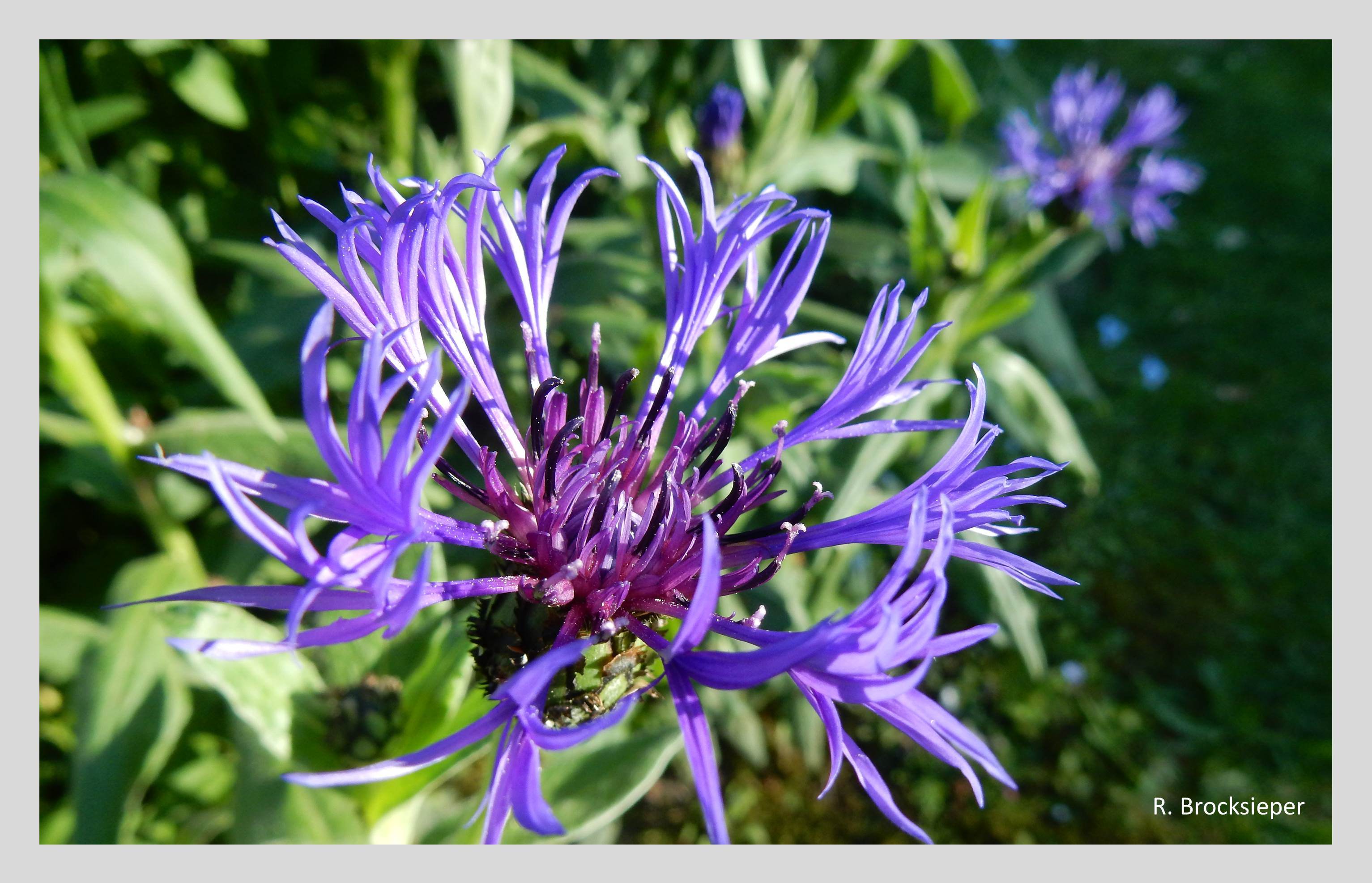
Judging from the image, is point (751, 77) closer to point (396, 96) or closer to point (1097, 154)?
point (396, 96)

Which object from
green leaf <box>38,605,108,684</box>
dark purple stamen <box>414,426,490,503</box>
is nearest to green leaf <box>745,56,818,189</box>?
dark purple stamen <box>414,426,490,503</box>

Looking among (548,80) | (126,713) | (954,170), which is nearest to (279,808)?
(126,713)

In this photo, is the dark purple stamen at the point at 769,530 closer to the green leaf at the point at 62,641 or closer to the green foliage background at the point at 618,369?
the green foliage background at the point at 618,369

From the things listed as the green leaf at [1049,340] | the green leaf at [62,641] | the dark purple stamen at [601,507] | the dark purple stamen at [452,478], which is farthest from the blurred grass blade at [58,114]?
the green leaf at [1049,340]

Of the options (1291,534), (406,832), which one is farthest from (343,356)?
(1291,534)

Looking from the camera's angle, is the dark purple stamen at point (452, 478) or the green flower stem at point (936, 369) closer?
the dark purple stamen at point (452, 478)

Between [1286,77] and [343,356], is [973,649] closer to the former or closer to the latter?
[343,356]
